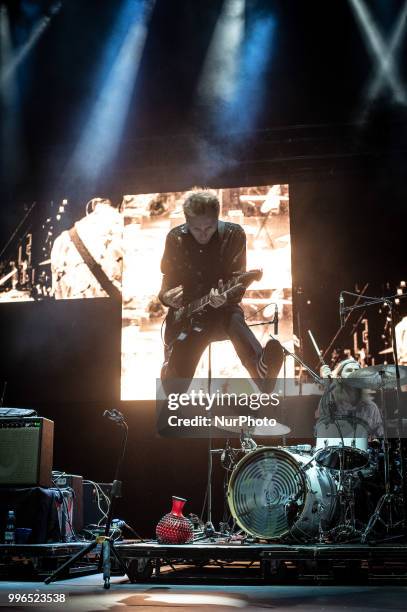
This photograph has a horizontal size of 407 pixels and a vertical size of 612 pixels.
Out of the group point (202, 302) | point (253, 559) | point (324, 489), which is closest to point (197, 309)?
point (202, 302)

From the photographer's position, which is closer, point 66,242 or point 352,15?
point 352,15

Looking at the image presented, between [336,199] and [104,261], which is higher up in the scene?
[336,199]

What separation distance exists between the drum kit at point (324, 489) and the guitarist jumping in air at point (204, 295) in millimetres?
2051

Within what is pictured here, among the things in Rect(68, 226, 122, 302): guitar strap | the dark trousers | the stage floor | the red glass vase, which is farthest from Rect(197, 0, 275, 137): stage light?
the stage floor

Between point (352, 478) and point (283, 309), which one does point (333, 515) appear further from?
point (283, 309)

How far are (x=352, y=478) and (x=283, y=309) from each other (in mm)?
2652

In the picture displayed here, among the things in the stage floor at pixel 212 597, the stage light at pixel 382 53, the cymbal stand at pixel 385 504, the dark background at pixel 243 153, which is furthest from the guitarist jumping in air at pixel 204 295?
the stage floor at pixel 212 597

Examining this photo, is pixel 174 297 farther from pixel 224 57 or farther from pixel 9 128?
pixel 9 128

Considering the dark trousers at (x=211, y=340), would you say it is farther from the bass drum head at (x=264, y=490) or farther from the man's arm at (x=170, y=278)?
the bass drum head at (x=264, y=490)

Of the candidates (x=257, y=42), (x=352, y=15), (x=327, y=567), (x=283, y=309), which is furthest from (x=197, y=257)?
(x=327, y=567)

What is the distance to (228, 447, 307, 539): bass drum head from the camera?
484 centimetres

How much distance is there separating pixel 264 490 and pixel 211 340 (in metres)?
2.64

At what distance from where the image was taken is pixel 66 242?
26.7ft

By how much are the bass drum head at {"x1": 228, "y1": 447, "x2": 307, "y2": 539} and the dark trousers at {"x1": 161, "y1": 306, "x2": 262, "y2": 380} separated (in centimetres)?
234
